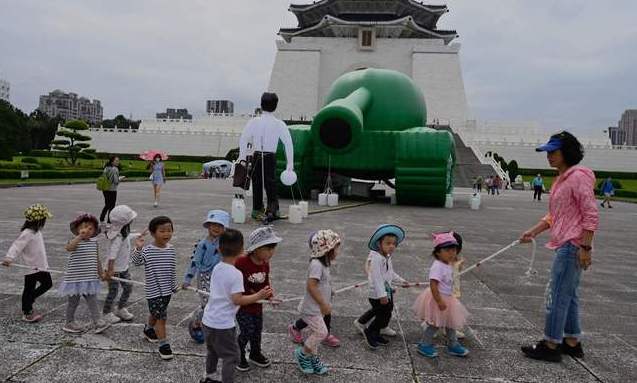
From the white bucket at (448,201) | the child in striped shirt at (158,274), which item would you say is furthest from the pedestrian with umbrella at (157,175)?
the child in striped shirt at (158,274)

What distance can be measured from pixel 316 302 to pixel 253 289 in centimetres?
39

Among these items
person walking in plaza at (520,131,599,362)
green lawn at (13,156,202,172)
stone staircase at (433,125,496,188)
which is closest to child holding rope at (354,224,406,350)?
person walking in plaza at (520,131,599,362)

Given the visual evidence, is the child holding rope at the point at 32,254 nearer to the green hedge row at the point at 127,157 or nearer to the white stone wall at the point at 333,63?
the green hedge row at the point at 127,157

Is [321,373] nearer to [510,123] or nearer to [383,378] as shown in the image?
[383,378]

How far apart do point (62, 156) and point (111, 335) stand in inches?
1556

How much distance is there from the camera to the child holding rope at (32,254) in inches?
146

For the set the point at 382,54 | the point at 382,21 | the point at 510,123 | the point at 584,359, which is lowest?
the point at 584,359

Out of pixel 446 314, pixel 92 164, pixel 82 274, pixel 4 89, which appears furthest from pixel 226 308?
pixel 4 89

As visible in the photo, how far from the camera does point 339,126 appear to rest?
12508 millimetres

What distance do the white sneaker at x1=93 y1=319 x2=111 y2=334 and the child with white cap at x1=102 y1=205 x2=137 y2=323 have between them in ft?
0.27

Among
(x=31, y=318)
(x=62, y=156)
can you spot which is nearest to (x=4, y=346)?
(x=31, y=318)

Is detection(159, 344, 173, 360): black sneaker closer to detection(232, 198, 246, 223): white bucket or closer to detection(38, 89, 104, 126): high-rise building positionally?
detection(232, 198, 246, 223): white bucket

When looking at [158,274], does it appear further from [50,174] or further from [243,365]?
[50,174]

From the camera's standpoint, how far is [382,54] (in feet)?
149
